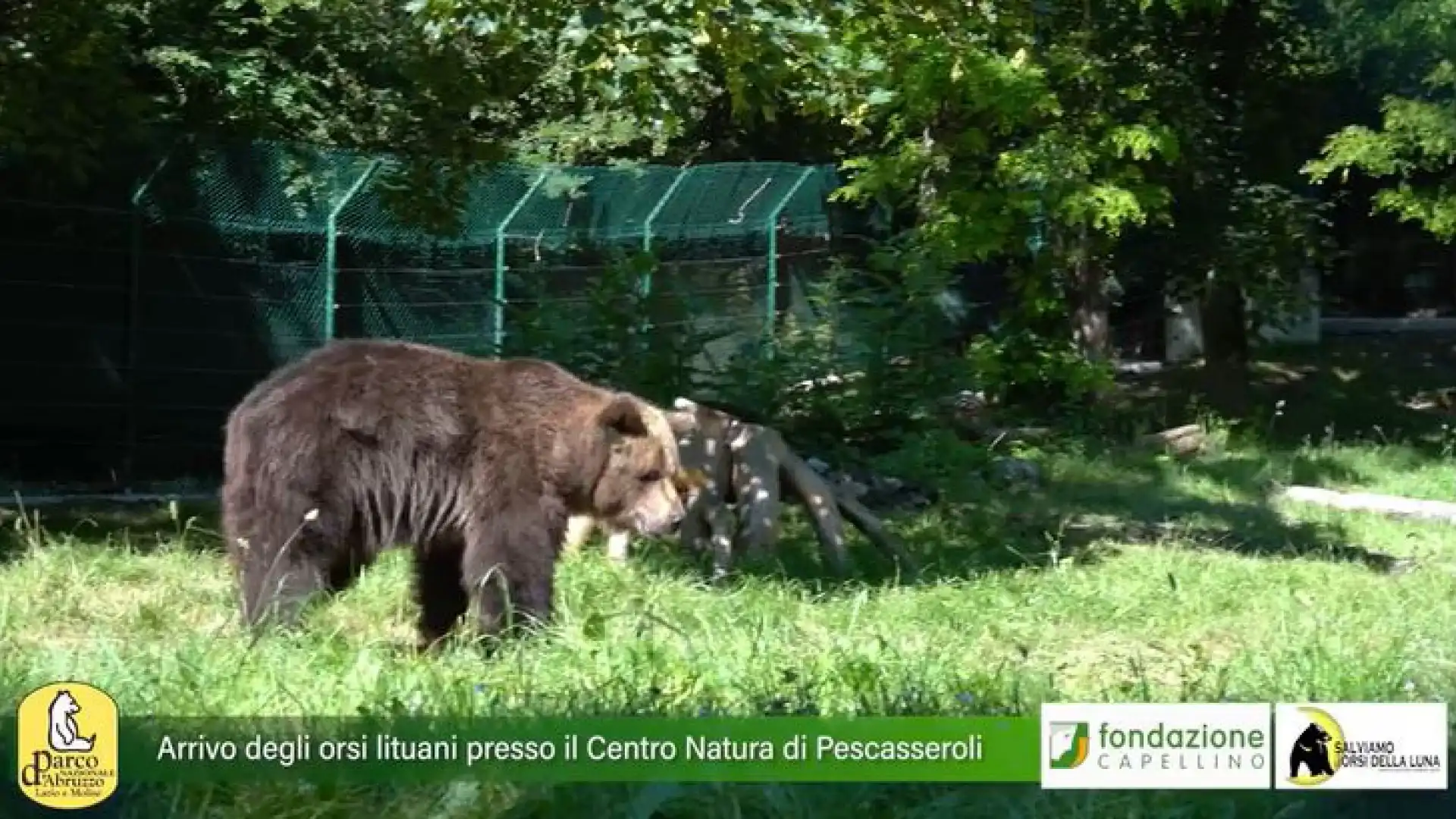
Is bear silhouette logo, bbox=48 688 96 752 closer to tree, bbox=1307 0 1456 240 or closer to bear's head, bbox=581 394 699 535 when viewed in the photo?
bear's head, bbox=581 394 699 535

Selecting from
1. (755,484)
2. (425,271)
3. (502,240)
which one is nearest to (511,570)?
(755,484)

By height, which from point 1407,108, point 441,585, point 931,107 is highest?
point 1407,108

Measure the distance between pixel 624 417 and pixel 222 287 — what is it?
26.4 feet

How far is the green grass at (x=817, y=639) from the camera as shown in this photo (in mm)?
4660

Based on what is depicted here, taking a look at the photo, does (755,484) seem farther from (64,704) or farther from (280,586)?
(64,704)

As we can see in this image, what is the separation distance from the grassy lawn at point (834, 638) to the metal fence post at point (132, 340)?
231cm

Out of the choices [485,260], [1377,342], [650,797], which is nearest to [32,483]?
[485,260]

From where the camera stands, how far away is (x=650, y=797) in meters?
4.56

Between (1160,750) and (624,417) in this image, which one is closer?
(1160,750)

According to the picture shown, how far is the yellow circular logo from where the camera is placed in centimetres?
468

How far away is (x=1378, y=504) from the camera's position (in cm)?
1281

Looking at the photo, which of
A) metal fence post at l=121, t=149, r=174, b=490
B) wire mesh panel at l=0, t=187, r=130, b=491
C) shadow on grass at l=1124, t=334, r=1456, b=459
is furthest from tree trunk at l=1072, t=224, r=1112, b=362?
wire mesh panel at l=0, t=187, r=130, b=491

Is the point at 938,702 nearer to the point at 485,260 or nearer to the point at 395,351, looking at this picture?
the point at 395,351

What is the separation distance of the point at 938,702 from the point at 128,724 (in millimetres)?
2336
